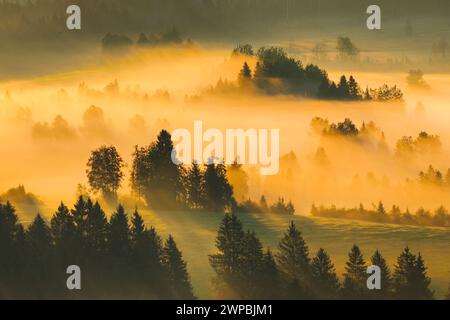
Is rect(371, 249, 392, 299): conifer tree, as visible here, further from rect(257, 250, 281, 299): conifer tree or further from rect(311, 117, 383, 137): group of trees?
Result: rect(311, 117, 383, 137): group of trees

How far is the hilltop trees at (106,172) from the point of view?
77.6m

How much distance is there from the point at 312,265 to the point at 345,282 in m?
2.40

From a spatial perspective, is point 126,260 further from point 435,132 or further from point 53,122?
point 435,132

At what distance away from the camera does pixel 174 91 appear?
272 ft

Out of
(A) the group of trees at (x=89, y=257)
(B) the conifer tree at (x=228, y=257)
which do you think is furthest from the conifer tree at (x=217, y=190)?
(A) the group of trees at (x=89, y=257)

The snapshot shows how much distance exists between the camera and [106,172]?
255 feet

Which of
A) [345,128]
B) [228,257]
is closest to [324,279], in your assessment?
[228,257]

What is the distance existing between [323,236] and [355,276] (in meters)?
4.83

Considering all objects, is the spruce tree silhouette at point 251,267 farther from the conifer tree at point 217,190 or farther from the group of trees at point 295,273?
the conifer tree at point 217,190

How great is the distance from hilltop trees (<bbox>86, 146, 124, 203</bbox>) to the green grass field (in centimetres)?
284

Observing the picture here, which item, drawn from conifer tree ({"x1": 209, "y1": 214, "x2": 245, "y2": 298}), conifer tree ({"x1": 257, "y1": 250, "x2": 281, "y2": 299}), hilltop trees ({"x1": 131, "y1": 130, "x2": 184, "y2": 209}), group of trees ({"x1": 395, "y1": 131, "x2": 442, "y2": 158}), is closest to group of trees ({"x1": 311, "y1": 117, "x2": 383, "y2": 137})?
group of trees ({"x1": 395, "y1": 131, "x2": 442, "y2": 158})

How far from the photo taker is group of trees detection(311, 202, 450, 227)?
259 ft

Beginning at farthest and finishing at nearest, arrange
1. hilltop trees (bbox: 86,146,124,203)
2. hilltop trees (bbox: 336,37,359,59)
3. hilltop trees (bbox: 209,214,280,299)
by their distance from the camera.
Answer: hilltop trees (bbox: 336,37,359,59), hilltop trees (bbox: 86,146,124,203), hilltop trees (bbox: 209,214,280,299)

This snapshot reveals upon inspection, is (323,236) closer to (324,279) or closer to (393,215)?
(324,279)
